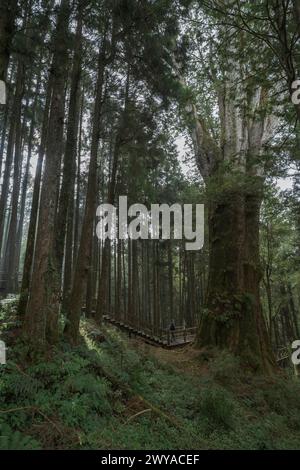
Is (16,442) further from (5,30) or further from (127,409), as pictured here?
(5,30)

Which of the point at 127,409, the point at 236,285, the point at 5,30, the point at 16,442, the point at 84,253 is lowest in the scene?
the point at 127,409

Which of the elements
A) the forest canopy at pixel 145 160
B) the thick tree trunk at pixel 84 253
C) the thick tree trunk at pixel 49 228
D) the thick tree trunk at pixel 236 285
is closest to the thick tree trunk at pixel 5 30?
the forest canopy at pixel 145 160

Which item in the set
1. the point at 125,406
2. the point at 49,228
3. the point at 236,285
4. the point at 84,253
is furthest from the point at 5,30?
the point at 236,285

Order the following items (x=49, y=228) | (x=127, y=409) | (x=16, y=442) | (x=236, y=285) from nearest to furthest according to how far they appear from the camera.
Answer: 1. (x=16, y=442)
2. (x=127, y=409)
3. (x=49, y=228)
4. (x=236, y=285)

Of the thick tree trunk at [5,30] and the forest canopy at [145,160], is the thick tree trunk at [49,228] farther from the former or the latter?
the thick tree trunk at [5,30]

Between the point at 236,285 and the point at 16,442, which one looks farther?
the point at 236,285

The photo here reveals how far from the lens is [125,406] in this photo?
4977 millimetres

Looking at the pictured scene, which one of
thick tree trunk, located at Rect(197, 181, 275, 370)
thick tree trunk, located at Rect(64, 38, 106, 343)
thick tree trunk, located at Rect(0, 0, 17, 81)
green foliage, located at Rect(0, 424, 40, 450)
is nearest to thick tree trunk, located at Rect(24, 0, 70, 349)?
thick tree trunk, located at Rect(64, 38, 106, 343)

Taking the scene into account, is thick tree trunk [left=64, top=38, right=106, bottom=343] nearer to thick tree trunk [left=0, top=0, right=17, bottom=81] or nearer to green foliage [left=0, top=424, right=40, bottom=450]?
thick tree trunk [left=0, top=0, right=17, bottom=81]

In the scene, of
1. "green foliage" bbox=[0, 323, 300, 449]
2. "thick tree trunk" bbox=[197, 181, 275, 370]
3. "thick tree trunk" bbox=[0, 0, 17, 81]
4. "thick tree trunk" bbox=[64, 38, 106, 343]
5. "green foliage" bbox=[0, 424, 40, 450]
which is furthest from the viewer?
"thick tree trunk" bbox=[197, 181, 275, 370]

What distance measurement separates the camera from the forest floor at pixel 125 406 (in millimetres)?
3721

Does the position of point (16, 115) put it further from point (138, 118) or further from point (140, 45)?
point (140, 45)

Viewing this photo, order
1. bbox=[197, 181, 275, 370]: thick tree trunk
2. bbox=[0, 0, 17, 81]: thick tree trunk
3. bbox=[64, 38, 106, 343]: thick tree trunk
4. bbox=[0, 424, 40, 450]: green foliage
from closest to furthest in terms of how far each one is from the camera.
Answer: bbox=[0, 424, 40, 450]: green foliage < bbox=[0, 0, 17, 81]: thick tree trunk < bbox=[64, 38, 106, 343]: thick tree trunk < bbox=[197, 181, 275, 370]: thick tree trunk

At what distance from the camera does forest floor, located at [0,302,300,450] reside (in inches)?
146
